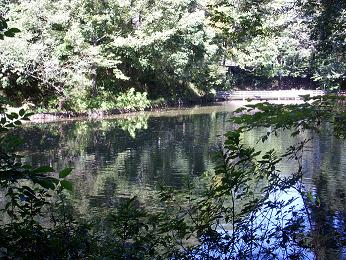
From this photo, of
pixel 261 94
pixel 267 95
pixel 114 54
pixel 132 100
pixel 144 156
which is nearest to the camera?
pixel 144 156

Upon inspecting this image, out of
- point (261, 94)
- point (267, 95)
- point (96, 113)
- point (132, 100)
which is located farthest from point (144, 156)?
point (261, 94)

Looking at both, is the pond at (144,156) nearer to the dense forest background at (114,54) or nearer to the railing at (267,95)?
the dense forest background at (114,54)

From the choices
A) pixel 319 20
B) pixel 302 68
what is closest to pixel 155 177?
pixel 319 20

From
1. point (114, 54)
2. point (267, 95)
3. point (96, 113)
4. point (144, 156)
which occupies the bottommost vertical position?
point (144, 156)

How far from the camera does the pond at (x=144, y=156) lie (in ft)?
28.3

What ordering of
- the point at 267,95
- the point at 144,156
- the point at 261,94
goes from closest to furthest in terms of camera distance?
the point at 144,156 < the point at 267,95 < the point at 261,94

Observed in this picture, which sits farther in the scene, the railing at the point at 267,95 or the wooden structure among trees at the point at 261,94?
the wooden structure among trees at the point at 261,94

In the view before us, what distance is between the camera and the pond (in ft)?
28.3

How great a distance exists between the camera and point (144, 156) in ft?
41.7

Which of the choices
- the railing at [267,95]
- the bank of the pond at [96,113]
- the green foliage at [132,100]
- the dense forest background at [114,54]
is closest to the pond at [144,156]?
the bank of the pond at [96,113]

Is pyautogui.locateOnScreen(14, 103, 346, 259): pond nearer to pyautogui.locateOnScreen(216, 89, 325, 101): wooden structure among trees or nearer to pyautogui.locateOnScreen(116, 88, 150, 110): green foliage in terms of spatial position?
pyautogui.locateOnScreen(116, 88, 150, 110): green foliage

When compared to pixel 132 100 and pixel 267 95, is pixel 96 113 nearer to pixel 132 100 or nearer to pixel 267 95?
pixel 132 100

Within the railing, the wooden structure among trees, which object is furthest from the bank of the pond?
the railing

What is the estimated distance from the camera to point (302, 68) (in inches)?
1460
